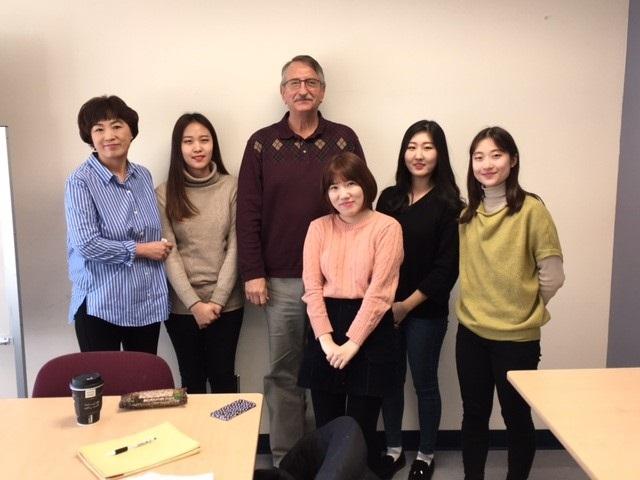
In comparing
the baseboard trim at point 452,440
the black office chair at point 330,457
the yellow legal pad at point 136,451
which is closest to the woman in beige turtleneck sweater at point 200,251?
the baseboard trim at point 452,440

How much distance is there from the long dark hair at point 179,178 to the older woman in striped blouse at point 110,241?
0.12 meters

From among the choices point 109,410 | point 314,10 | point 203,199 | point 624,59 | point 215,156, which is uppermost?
point 314,10

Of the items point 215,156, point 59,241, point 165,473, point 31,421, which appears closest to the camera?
point 165,473

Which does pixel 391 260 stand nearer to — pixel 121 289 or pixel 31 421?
pixel 121 289

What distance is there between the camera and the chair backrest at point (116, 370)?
176 cm

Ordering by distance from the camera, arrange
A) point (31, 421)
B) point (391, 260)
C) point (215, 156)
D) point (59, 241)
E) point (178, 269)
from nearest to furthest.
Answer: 1. point (31, 421)
2. point (391, 260)
3. point (178, 269)
4. point (215, 156)
5. point (59, 241)

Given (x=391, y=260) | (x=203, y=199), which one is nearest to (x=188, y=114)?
(x=203, y=199)

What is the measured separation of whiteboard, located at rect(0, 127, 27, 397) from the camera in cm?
228

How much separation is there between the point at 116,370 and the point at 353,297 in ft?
2.72

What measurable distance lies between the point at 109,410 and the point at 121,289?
0.75 m

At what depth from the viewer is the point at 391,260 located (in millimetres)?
2020

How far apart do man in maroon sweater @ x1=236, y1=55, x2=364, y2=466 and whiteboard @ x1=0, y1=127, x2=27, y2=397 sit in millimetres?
924

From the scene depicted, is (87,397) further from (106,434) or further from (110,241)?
(110,241)

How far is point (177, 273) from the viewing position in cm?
239
